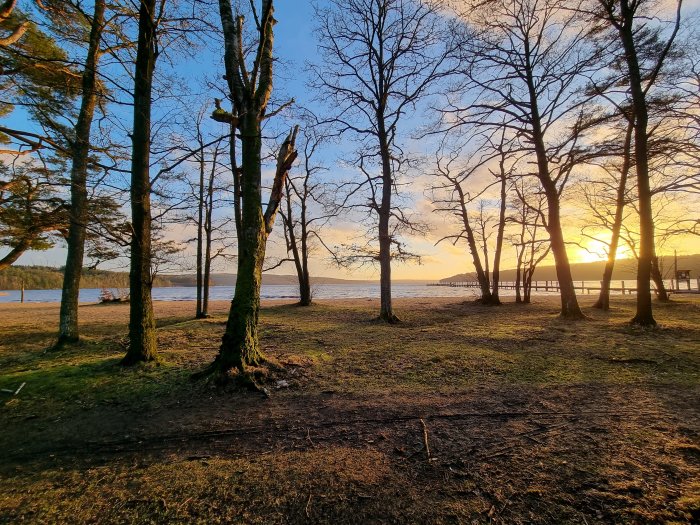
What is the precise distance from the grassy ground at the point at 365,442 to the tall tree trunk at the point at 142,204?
59 centimetres

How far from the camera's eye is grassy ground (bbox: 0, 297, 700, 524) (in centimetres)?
217

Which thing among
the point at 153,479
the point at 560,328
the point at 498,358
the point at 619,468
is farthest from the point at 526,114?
the point at 153,479

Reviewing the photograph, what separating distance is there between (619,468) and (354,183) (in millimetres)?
12173

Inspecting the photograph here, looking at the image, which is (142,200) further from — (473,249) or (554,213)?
(473,249)

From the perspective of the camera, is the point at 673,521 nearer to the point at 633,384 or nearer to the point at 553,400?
the point at 553,400

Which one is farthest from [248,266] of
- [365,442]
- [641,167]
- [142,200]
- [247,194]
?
[641,167]

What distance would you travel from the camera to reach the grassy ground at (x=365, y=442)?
7.11 feet

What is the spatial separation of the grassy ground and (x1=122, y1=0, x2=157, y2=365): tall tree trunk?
0.59m

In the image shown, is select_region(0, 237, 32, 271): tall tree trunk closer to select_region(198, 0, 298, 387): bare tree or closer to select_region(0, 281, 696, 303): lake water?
select_region(198, 0, 298, 387): bare tree

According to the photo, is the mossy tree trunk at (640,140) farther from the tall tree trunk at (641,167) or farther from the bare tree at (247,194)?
the bare tree at (247,194)

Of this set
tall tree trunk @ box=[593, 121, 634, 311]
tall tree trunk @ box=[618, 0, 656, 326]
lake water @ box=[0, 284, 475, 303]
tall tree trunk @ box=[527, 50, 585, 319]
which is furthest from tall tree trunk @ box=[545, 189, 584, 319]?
lake water @ box=[0, 284, 475, 303]

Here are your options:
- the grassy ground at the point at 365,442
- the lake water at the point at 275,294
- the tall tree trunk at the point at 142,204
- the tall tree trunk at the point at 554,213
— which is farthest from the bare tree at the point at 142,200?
the lake water at the point at 275,294

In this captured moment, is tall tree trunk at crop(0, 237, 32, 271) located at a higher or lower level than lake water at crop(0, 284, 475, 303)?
higher

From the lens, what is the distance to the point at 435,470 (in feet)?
8.29
